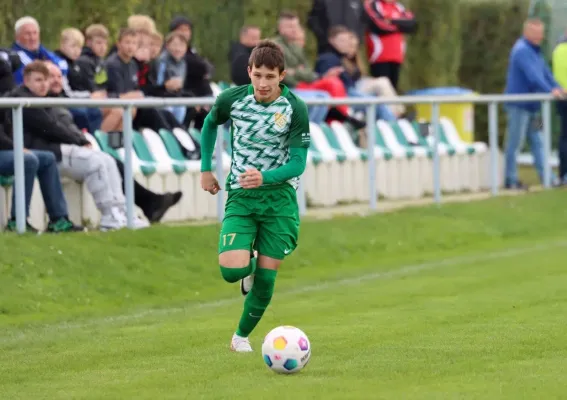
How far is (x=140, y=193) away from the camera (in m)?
15.7

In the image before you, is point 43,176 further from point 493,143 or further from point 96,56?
point 493,143

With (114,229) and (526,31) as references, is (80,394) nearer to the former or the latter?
(114,229)

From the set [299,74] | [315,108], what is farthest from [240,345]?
[299,74]

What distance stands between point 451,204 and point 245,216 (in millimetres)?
9854

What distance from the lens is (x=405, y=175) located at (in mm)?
20875

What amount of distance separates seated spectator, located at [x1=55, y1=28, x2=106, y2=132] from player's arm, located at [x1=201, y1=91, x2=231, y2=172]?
5692mm

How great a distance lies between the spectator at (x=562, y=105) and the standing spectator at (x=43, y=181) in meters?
9.08

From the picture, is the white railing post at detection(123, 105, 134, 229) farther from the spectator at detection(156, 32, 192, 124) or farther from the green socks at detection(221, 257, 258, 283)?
the green socks at detection(221, 257, 258, 283)

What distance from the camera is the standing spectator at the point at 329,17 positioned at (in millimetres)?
22703

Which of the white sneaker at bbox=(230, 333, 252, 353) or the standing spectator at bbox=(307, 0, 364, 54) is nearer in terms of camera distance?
the white sneaker at bbox=(230, 333, 252, 353)

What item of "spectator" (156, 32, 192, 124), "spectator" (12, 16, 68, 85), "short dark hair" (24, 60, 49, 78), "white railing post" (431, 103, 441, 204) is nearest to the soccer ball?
"short dark hair" (24, 60, 49, 78)

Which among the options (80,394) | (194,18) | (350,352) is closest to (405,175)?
(194,18)

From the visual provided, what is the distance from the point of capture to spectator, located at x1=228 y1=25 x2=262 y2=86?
61.8ft

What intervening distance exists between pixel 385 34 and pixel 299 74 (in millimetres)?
3528
